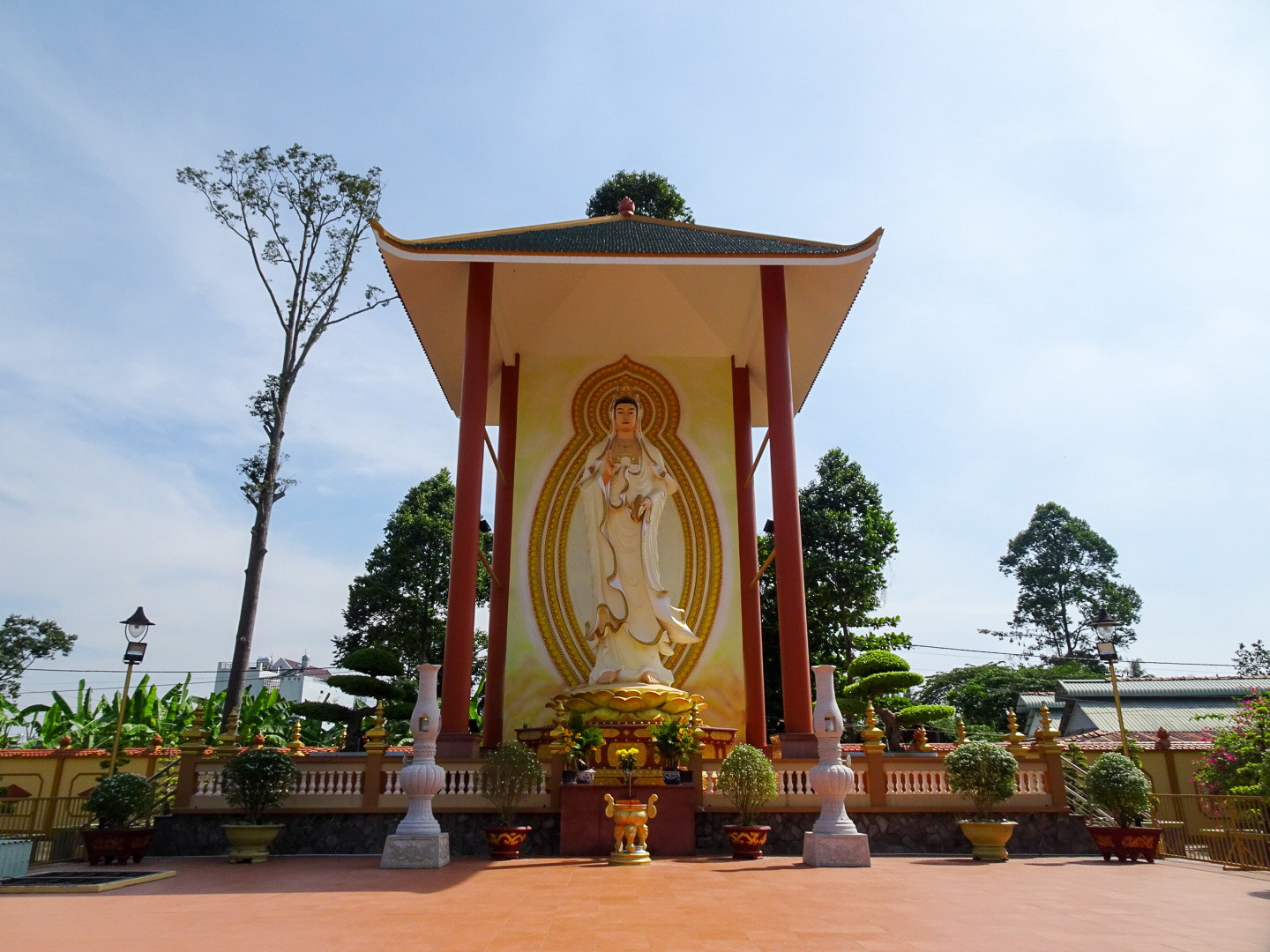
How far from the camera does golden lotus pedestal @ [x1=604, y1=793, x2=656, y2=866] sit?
763 centimetres

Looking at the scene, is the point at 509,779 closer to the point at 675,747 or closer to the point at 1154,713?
the point at 675,747

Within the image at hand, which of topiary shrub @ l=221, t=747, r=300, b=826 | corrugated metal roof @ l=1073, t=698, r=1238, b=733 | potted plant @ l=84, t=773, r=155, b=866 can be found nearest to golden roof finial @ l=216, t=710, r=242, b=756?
topiary shrub @ l=221, t=747, r=300, b=826

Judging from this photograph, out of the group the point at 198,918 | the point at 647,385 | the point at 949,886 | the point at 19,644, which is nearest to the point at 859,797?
the point at 949,886

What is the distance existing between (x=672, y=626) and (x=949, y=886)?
6.24 m

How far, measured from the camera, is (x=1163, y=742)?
1348 centimetres

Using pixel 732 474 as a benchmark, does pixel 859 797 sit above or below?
below

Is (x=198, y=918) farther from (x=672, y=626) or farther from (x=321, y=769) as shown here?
(x=672, y=626)

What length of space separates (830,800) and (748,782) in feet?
2.79

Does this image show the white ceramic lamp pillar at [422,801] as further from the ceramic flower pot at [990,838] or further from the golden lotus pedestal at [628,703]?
the ceramic flower pot at [990,838]

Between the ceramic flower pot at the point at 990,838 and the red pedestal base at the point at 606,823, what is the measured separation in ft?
8.95

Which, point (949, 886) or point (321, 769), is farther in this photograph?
point (321, 769)

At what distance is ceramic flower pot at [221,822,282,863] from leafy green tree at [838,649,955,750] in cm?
1137

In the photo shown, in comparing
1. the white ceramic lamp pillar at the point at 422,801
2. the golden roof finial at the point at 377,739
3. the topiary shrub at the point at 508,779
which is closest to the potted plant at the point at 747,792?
the topiary shrub at the point at 508,779

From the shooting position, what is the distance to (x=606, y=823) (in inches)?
337
